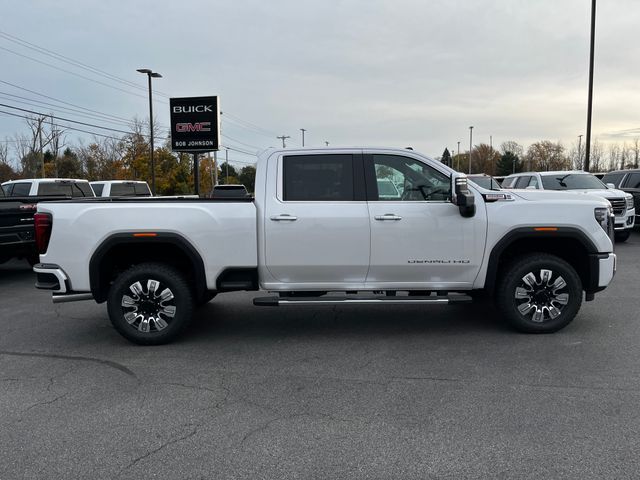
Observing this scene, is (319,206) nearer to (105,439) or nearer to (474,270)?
(474,270)

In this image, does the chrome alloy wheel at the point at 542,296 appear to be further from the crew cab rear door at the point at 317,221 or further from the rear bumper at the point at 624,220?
the rear bumper at the point at 624,220

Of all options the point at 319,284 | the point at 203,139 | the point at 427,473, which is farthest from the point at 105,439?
the point at 203,139

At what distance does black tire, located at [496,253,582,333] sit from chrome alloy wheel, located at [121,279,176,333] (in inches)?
140

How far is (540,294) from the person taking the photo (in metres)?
5.64

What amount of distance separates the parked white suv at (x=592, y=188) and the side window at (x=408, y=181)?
8498 mm

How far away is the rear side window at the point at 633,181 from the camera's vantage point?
49.9 ft

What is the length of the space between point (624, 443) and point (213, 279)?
3863 millimetres

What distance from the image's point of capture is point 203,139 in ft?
74.3

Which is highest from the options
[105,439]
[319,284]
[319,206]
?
[319,206]

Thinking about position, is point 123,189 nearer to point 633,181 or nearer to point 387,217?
point 387,217

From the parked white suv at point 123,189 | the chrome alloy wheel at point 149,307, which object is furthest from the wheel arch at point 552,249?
the parked white suv at point 123,189

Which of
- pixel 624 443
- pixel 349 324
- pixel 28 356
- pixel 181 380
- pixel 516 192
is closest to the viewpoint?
pixel 624 443

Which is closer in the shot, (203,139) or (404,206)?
(404,206)

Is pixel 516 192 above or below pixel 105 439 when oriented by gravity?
above
